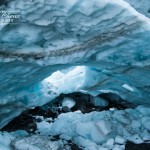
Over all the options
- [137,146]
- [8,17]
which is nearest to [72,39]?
[8,17]

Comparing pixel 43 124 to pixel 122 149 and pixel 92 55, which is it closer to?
pixel 122 149

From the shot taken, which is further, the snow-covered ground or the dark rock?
the dark rock

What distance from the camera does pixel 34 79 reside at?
256 cm

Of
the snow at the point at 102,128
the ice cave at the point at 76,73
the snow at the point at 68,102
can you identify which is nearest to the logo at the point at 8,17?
the ice cave at the point at 76,73

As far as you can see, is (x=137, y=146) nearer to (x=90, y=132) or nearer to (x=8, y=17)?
(x=90, y=132)

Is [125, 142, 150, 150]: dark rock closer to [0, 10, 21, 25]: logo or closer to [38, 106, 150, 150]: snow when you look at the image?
[38, 106, 150, 150]: snow

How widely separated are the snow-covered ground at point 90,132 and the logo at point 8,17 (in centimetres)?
110

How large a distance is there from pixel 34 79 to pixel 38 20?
0.82m

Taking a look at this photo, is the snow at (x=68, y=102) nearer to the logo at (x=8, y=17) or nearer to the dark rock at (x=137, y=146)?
the dark rock at (x=137, y=146)

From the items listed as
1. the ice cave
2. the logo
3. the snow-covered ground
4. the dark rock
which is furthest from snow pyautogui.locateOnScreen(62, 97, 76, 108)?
the logo

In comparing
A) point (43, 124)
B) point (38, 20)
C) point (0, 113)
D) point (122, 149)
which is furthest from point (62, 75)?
point (38, 20)

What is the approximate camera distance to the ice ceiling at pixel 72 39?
6.00ft

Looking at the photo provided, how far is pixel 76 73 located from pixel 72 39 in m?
1.09

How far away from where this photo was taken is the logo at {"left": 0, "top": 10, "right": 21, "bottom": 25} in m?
1.77
